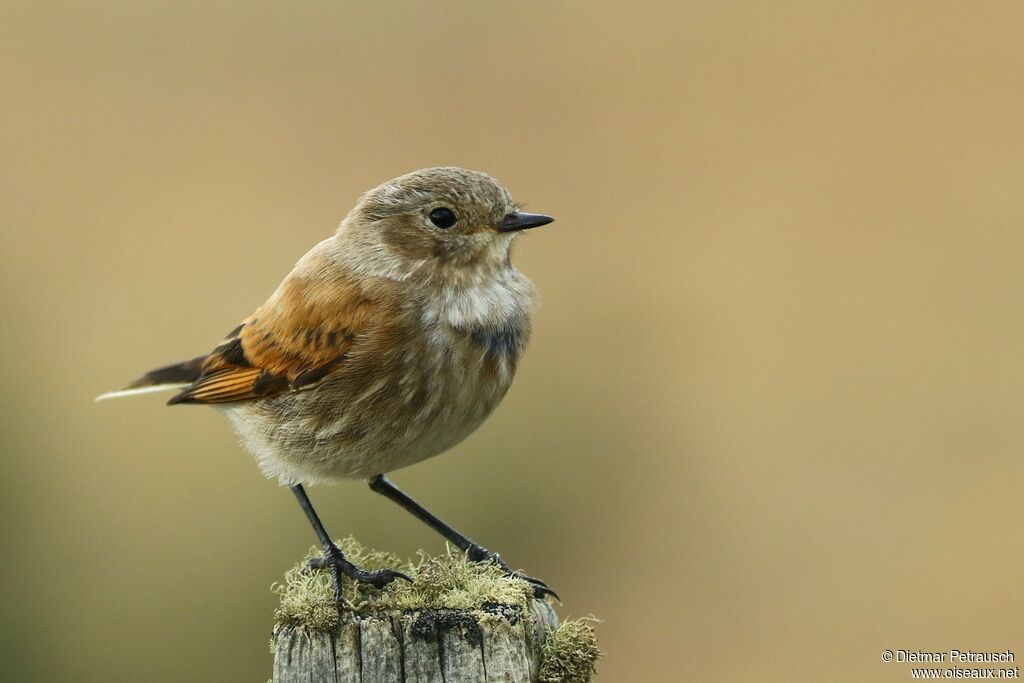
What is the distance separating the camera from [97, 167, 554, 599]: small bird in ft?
17.9

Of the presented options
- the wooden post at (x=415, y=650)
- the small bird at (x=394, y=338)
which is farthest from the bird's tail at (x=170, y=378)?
the wooden post at (x=415, y=650)

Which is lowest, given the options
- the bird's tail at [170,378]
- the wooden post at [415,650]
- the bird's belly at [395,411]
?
the wooden post at [415,650]

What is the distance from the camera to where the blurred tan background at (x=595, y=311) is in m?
8.59

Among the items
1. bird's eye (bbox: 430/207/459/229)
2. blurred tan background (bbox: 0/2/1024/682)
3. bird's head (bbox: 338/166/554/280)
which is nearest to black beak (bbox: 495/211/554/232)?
bird's head (bbox: 338/166/554/280)

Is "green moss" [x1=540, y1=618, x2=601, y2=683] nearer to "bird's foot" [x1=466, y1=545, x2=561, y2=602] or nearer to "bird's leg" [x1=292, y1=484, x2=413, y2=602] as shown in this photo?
"bird's foot" [x1=466, y1=545, x2=561, y2=602]

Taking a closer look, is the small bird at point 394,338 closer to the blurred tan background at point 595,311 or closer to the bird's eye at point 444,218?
the bird's eye at point 444,218

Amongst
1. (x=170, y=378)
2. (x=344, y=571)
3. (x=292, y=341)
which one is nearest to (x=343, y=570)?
(x=344, y=571)

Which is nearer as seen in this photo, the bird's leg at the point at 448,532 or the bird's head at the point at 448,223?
the bird's leg at the point at 448,532

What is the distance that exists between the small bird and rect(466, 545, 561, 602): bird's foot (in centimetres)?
1

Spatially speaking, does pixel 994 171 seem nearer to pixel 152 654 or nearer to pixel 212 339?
pixel 212 339

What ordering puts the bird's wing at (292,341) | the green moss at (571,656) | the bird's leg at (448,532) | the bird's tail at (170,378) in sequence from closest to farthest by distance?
the green moss at (571,656) → the bird's leg at (448,532) → the bird's wing at (292,341) → the bird's tail at (170,378)

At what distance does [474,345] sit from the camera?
18.1ft

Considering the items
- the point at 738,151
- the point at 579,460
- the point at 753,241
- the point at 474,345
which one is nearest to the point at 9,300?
the point at 579,460

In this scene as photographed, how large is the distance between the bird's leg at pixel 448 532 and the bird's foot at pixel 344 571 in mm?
440
